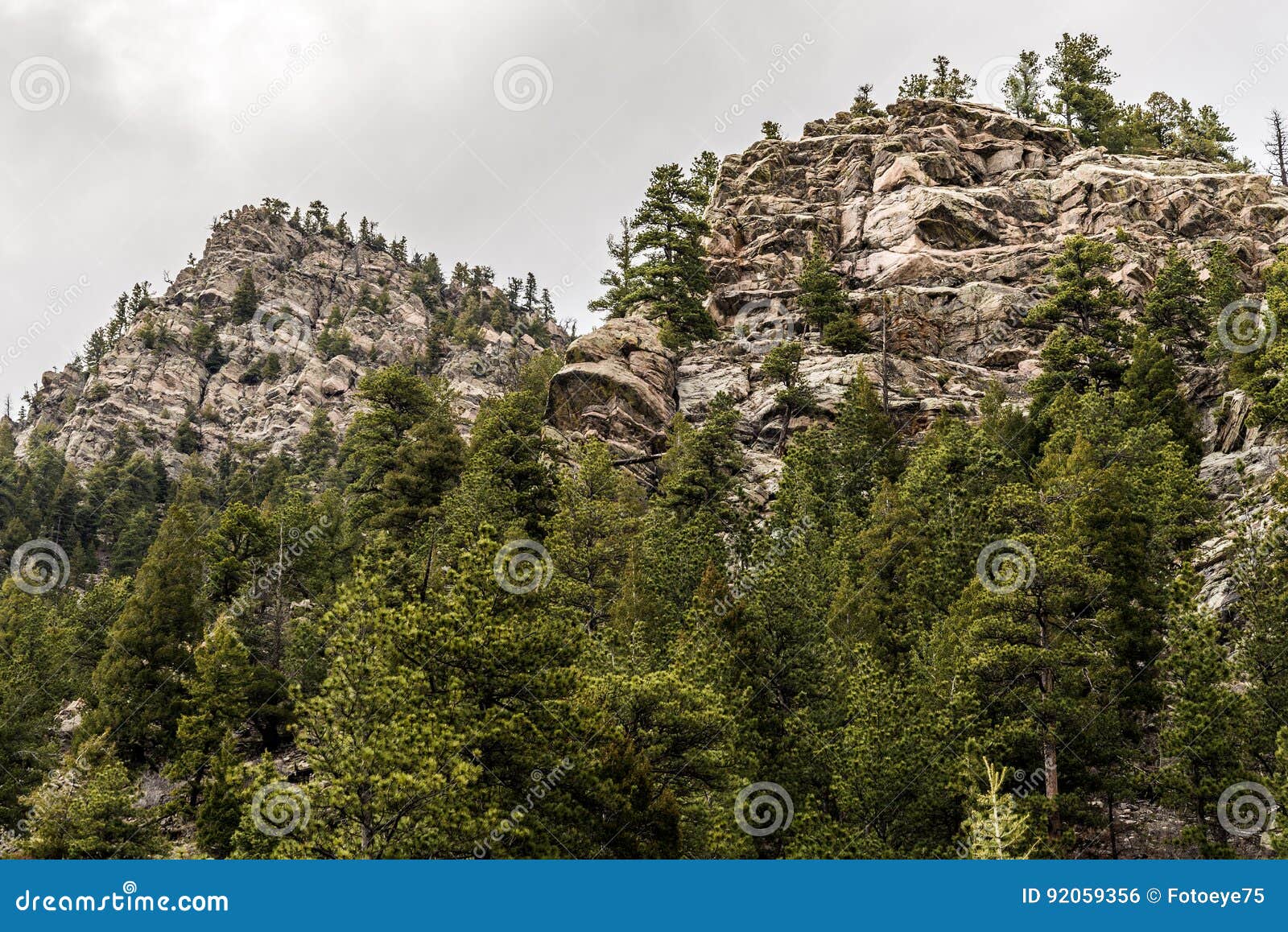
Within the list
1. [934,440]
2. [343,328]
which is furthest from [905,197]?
[343,328]

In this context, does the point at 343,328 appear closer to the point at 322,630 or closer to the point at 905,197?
the point at 905,197

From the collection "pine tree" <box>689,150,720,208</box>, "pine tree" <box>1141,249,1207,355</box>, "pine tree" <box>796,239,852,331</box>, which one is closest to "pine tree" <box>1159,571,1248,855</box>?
"pine tree" <box>1141,249,1207,355</box>

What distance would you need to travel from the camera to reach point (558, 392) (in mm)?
53469

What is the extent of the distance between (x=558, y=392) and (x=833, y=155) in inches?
1697

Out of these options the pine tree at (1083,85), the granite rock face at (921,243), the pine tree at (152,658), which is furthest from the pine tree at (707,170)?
the pine tree at (152,658)

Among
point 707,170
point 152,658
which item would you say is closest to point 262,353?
point 707,170

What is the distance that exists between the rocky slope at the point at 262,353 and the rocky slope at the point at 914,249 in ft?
140

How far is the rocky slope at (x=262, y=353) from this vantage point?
375 feet

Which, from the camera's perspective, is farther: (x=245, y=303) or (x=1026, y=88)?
(x=245, y=303)

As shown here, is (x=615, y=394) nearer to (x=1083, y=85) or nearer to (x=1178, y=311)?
(x=1178, y=311)

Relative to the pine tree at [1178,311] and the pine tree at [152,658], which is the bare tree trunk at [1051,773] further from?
the pine tree at [1178,311]

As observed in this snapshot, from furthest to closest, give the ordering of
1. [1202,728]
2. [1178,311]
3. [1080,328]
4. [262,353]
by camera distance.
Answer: [262,353]
[1080,328]
[1178,311]
[1202,728]

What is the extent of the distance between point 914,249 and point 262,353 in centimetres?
9828

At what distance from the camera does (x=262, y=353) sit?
129125 mm
